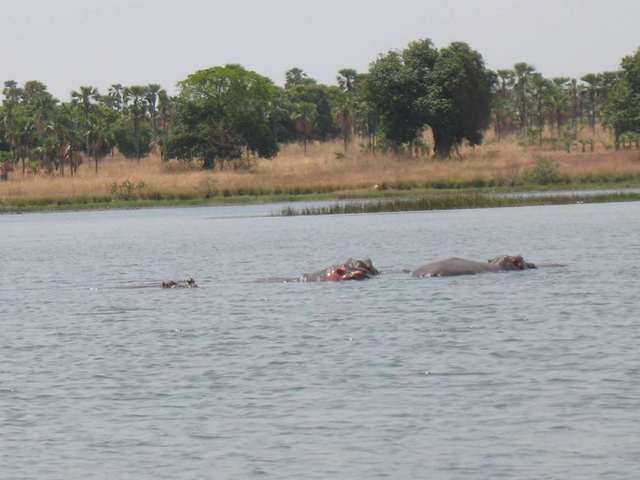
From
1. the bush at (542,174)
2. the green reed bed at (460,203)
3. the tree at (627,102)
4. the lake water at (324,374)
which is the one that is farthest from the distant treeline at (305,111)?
the lake water at (324,374)

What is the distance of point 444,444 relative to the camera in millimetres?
14805

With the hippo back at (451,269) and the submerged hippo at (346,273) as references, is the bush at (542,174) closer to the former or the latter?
the hippo back at (451,269)

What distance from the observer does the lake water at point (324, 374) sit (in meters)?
14.5

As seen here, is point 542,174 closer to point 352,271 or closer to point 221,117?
point 221,117

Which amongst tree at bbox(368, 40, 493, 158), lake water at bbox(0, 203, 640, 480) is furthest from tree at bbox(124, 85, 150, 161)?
lake water at bbox(0, 203, 640, 480)

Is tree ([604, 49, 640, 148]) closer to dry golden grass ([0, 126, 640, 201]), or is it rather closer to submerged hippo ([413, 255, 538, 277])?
dry golden grass ([0, 126, 640, 201])

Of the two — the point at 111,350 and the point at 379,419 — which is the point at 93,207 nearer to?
the point at 111,350

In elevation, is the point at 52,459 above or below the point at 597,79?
below

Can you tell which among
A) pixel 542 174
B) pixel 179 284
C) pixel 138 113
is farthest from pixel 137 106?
pixel 179 284

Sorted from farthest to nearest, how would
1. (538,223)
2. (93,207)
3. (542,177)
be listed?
(93,207) → (542,177) → (538,223)

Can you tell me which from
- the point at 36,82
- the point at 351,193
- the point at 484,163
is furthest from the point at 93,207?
the point at 36,82

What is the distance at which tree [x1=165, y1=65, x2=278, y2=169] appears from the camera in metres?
112

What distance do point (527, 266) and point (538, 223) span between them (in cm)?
2245

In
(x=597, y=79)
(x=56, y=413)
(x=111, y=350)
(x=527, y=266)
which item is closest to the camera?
(x=56, y=413)
